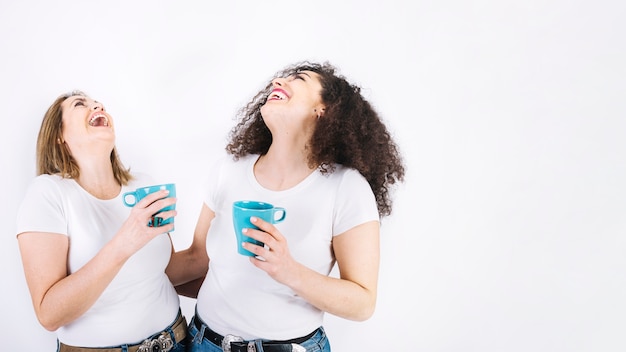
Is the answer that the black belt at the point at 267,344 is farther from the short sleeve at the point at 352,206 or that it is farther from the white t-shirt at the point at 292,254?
the short sleeve at the point at 352,206

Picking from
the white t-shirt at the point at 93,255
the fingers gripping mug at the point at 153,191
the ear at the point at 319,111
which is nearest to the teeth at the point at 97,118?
the white t-shirt at the point at 93,255

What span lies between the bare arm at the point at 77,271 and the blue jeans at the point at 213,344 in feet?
1.02

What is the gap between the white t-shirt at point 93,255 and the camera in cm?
131

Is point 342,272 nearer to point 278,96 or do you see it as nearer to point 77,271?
point 278,96

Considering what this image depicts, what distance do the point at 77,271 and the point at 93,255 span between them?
10cm

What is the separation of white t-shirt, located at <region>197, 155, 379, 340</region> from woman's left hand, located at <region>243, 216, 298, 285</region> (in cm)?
18

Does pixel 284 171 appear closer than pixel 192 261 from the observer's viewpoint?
Yes

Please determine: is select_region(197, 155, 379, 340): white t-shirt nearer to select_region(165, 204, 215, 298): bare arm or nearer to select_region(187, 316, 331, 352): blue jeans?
select_region(187, 316, 331, 352): blue jeans

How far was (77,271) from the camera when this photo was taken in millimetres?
1260

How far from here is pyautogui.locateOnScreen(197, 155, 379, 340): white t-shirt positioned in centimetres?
135

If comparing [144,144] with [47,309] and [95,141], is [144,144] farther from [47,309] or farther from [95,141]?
[47,309]

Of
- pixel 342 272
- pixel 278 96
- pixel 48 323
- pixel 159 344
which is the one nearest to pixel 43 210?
pixel 48 323

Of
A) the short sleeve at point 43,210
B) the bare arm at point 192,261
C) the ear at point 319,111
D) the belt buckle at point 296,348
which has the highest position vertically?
the ear at point 319,111

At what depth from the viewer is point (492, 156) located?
198cm
